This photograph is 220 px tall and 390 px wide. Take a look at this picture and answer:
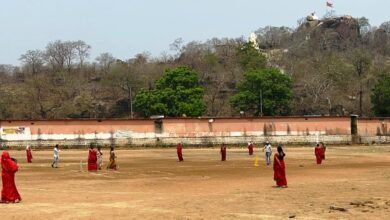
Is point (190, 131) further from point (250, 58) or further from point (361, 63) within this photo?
point (361, 63)

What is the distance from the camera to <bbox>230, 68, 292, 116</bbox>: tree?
77250 millimetres

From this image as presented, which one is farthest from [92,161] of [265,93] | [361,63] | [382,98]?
[361,63]

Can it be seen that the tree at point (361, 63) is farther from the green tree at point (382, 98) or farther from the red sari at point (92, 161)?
the red sari at point (92, 161)

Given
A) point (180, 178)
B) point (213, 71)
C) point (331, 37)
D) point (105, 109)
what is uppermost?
point (331, 37)

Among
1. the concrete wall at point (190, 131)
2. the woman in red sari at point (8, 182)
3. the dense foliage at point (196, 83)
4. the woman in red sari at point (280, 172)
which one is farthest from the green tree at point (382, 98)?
the woman in red sari at point (8, 182)

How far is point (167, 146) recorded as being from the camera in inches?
2327

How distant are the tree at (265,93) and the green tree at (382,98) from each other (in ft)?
37.3

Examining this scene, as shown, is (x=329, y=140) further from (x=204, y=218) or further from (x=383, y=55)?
(x=383, y=55)

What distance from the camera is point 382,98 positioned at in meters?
74.4

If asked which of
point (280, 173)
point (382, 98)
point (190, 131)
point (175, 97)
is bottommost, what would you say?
point (280, 173)

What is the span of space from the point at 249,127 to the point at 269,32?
80.2 metres

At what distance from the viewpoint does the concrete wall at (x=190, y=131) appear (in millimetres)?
57594

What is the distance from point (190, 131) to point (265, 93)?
Result: 20.2 metres

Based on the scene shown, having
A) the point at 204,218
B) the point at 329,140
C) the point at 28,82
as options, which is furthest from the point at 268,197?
the point at 28,82
